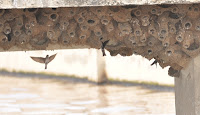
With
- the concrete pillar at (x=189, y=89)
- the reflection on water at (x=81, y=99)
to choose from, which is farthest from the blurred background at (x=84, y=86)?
the concrete pillar at (x=189, y=89)

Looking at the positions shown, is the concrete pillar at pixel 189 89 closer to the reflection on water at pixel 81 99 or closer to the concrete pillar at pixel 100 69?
the reflection on water at pixel 81 99

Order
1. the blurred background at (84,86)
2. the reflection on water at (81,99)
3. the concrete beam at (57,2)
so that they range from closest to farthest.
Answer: the concrete beam at (57,2)
the reflection on water at (81,99)
the blurred background at (84,86)

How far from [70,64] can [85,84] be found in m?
Answer: 0.92

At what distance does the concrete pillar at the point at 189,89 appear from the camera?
4387 mm

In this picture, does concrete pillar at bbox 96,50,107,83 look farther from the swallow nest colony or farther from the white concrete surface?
the swallow nest colony

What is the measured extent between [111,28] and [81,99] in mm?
10039

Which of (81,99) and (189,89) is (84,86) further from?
(189,89)

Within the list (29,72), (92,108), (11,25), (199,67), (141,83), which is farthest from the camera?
(29,72)

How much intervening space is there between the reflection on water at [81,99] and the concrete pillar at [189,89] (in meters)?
6.78

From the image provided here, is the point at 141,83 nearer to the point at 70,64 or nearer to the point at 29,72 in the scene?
the point at 70,64

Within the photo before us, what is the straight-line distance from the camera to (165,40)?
4.17m

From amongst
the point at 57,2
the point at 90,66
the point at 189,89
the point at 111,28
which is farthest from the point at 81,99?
the point at 57,2

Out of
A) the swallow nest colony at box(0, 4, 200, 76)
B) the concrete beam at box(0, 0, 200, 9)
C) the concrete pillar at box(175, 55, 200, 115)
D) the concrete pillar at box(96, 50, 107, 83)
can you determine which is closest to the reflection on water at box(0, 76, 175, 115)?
the concrete pillar at box(96, 50, 107, 83)

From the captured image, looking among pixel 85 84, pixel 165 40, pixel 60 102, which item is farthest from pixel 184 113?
pixel 85 84
